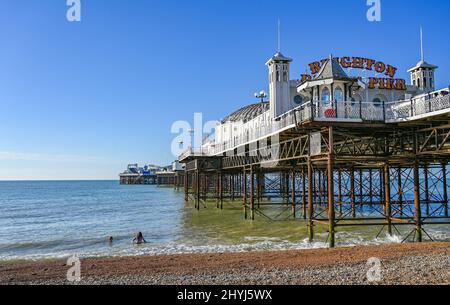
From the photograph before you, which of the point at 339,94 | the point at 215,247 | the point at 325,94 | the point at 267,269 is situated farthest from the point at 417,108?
the point at 215,247

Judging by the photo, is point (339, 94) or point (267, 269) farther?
point (339, 94)

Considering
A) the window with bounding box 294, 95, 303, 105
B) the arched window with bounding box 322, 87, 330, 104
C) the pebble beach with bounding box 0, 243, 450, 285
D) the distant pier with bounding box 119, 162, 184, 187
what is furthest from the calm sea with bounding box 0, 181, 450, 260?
the distant pier with bounding box 119, 162, 184, 187

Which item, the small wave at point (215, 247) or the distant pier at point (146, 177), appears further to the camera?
the distant pier at point (146, 177)

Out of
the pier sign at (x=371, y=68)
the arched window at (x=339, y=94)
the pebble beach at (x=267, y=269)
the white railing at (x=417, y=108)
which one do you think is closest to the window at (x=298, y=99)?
the pier sign at (x=371, y=68)

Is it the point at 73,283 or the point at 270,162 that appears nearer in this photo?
the point at 73,283

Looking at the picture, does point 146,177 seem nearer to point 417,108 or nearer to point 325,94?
point 325,94

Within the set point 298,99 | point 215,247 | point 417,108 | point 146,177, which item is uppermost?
point 298,99

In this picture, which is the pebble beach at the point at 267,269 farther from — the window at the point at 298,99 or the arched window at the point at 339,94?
the window at the point at 298,99

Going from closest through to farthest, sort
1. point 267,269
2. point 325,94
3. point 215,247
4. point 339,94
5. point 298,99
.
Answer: point 267,269
point 215,247
point 339,94
point 325,94
point 298,99

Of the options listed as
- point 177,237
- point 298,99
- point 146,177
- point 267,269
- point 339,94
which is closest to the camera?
point 267,269

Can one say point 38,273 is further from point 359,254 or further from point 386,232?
point 386,232

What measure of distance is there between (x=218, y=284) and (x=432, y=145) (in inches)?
560
